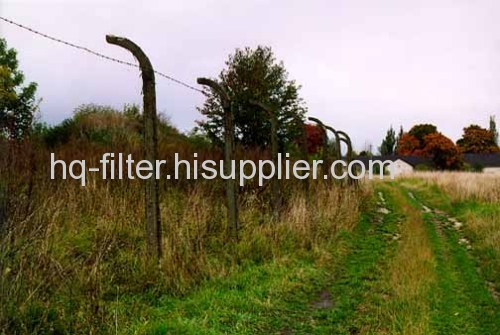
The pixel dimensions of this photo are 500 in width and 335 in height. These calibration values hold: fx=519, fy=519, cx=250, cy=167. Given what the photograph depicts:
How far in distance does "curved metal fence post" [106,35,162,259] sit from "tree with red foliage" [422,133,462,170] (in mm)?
58658

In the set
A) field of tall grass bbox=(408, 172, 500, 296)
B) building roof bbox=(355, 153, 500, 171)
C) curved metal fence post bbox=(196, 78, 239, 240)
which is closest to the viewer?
curved metal fence post bbox=(196, 78, 239, 240)

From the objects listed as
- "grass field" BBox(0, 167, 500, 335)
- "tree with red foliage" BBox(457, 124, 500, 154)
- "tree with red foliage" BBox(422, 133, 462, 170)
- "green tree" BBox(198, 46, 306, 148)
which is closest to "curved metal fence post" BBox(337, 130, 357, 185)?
"green tree" BBox(198, 46, 306, 148)

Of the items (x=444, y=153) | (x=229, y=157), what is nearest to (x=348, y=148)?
(x=229, y=157)

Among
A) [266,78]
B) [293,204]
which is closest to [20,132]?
[293,204]

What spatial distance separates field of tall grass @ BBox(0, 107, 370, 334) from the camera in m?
4.45

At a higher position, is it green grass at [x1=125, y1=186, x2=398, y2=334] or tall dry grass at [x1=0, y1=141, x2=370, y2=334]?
tall dry grass at [x1=0, y1=141, x2=370, y2=334]

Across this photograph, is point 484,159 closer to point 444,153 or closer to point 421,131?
point 421,131

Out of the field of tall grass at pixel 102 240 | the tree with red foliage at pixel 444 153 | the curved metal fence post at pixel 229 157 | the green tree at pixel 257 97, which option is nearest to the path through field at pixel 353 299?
the field of tall grass at pixel 102 240

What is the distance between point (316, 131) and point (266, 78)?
35299 mm

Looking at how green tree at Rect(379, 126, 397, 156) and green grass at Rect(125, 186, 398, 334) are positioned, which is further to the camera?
green tree at Rect(379, 126, 397, 156)

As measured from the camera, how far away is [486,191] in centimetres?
1862

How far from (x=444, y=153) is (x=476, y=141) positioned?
104 feet

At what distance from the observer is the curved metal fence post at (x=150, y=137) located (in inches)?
243

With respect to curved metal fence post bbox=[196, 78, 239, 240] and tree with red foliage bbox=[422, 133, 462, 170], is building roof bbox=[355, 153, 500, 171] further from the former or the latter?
curved metal fence post bbox=[196, 78, 239, 240]
